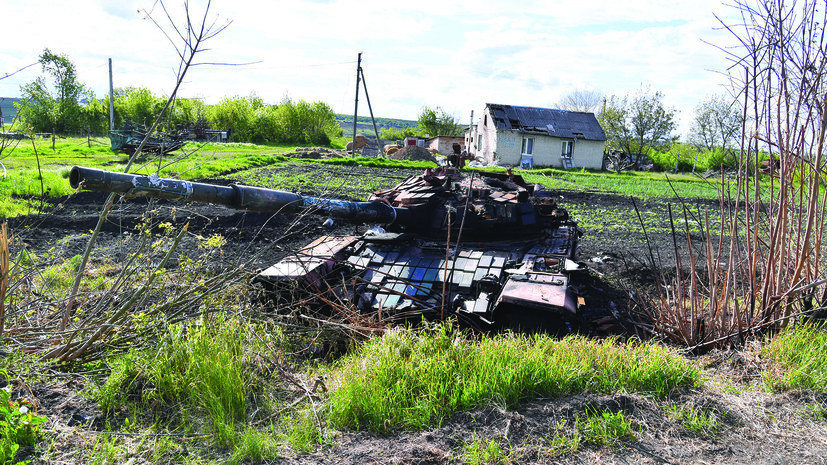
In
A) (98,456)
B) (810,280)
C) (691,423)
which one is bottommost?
(98,456)

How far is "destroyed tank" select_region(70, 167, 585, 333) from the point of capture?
200 inches

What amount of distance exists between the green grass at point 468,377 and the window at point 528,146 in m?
33.0

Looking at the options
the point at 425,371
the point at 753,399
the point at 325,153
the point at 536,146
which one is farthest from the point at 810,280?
the point at 325,153

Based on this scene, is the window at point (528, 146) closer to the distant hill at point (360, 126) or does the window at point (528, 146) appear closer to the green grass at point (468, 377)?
the green grass at point (468, 377)

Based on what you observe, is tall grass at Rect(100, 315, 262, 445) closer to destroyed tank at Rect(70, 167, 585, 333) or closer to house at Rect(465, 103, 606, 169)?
destroyed tank at Rect(70, 167, 585, 333)

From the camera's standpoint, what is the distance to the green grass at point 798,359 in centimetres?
373

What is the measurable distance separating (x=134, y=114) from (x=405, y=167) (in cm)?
3460

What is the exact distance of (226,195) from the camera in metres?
5.00

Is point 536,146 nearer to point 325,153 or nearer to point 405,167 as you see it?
point 405,167

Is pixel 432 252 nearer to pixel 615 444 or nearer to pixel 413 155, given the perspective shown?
pixel 615 444

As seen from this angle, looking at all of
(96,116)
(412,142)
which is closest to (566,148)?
(412,142)

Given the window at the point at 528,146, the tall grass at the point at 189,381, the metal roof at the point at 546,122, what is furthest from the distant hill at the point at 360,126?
the tall grass at the point at 189,381

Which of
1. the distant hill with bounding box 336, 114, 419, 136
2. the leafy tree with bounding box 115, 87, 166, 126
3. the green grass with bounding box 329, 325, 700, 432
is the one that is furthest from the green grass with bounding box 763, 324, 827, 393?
the distant hill with bounding box 336, 114, 419, 136

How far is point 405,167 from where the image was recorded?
30.5 m
